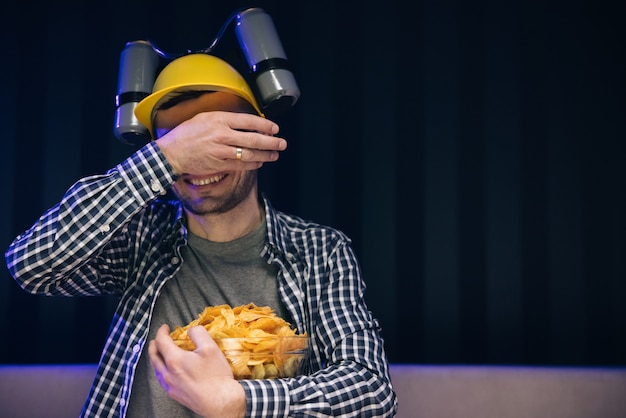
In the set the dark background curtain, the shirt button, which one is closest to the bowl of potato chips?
the shirt button

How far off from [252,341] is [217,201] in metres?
0.55

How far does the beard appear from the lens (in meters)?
1.69

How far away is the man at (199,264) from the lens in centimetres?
134

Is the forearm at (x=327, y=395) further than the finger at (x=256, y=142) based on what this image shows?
No

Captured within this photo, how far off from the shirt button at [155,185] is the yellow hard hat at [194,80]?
0.72 ft

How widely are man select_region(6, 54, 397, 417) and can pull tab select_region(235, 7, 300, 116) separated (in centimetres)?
5

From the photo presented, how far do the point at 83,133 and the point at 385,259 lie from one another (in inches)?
39.9

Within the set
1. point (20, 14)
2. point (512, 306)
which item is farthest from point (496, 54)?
point (20, 14)

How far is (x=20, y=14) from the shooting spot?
237cm

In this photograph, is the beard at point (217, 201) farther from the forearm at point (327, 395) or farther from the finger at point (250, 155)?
the forearm at point (327, 395)

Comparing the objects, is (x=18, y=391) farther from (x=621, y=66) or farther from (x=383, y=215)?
(x=621, y=66)

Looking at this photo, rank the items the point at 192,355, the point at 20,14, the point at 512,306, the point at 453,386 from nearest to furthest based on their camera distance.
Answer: the point at 192,355
the point at 453,386
the point at 512,306
the point at 20,14

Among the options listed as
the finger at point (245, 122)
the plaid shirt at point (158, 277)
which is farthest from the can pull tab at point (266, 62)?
the plaid shirt at point (158, 277)

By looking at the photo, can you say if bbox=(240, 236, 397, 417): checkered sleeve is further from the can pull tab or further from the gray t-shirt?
the can pull tab
